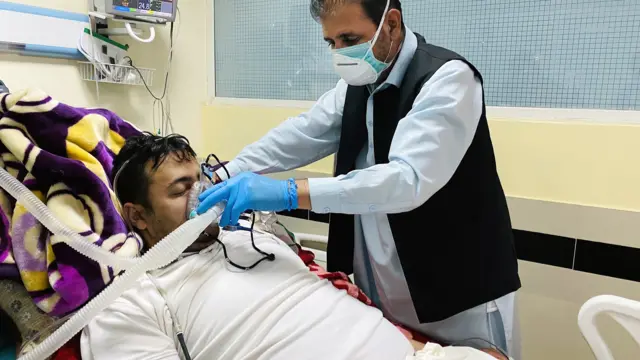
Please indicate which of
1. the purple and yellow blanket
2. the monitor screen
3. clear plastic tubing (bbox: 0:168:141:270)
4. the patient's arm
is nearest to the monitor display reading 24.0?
the monitor screen

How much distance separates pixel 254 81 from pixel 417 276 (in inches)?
57.1

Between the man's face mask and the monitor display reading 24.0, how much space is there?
3.05 ft

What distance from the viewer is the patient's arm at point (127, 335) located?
113 cm

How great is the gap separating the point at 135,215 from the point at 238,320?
1.43ft

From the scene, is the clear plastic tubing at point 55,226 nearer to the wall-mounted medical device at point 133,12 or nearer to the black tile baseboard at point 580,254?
the wall-mounted medical device at point 133,12

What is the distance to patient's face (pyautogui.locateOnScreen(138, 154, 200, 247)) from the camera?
1.39 meters

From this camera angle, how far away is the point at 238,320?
1.22m

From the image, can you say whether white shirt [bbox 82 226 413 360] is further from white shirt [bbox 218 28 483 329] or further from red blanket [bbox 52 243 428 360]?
white shirt [bbox 218 28 483 329]

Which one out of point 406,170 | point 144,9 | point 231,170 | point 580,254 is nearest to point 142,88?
point 144,9

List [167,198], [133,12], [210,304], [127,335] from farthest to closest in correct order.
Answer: [133,12]
[167,198]
[210,304]
[127,335]

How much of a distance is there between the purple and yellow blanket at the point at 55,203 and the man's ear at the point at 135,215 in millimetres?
56

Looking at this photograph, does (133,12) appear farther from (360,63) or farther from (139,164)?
(360,63)

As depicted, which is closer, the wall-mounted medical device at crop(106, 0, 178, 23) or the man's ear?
the man's ear

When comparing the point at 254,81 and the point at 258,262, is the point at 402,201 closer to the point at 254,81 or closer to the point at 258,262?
the point at 258,262
